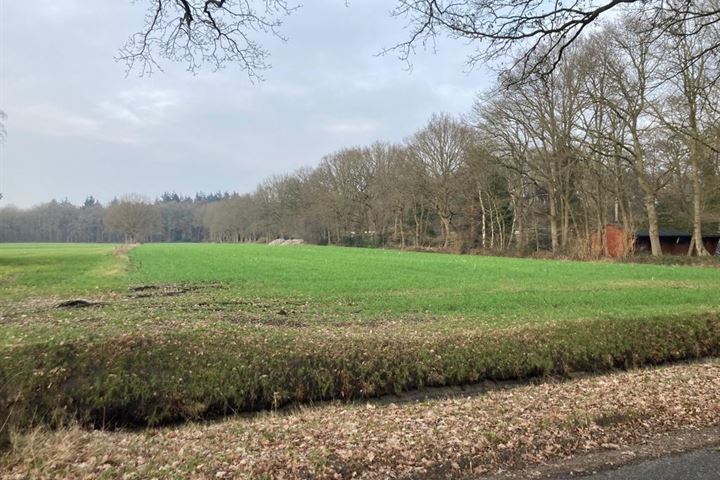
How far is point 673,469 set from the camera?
175 inches

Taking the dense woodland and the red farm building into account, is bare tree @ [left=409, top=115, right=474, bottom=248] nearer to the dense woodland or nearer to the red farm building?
the dense woodland

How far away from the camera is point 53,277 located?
70.2ft

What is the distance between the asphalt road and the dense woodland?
6991mm

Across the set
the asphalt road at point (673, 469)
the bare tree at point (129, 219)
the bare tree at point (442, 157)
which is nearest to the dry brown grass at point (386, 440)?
the asphalt road at point (673, 469)

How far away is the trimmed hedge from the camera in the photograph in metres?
7.13

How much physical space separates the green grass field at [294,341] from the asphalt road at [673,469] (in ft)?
14.3

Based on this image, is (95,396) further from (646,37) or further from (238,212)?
(238,212)

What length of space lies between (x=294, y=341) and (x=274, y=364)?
1.13m

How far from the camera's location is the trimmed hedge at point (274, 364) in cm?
713

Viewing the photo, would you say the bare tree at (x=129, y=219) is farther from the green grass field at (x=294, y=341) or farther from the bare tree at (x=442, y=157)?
the green grass field at (x=294, y=341)

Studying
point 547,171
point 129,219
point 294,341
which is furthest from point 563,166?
point 129,219

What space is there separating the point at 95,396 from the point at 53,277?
17446mm

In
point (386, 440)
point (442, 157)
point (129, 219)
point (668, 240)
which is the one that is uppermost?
point (442, 157)

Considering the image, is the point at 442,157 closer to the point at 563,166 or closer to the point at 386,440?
the point at 563,166
